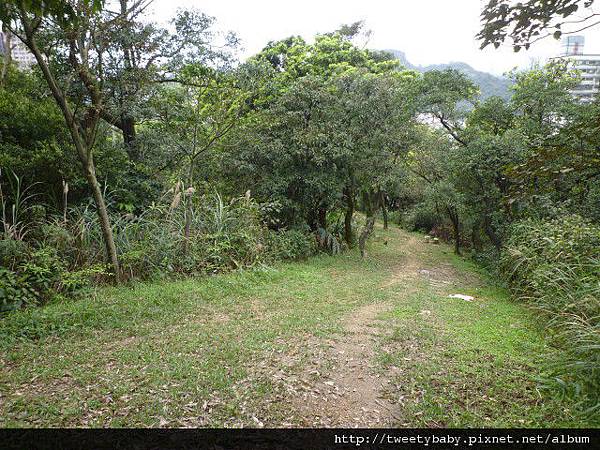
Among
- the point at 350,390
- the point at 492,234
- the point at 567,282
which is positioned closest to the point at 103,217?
the point at 350,390

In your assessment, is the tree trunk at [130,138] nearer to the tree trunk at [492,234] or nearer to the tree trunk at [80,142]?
the tree trunk at [80,142]

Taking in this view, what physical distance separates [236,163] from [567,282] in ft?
24.3

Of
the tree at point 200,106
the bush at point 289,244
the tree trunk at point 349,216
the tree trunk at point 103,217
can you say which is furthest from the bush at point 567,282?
the tree at point 200,106

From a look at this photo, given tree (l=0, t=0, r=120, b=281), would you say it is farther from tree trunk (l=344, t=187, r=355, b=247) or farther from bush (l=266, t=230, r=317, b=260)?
tree trunk (l=344, t=187, r=355, b=247)

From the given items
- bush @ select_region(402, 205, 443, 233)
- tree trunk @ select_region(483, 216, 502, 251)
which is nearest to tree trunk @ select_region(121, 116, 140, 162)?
tree trunk @ select_region(483, 216, 502, 251)

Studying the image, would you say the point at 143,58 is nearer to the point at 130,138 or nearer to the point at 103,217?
the point at 130,138

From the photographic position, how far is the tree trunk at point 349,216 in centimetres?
1168

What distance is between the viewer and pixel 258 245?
809cm

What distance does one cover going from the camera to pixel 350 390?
3273 mm

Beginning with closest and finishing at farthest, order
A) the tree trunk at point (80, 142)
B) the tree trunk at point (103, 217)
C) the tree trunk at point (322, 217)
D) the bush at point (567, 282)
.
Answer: the bush at point (567, 282), the tree trunk at point (80, 142), the tree trunk at point (103, 217), the tree trunk at point (322, 217)

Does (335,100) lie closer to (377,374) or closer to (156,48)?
(156,48)

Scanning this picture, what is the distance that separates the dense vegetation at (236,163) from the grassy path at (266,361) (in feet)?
1.89

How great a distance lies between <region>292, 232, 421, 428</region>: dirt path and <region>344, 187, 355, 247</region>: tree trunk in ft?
23.7

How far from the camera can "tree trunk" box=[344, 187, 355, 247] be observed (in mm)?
11680
